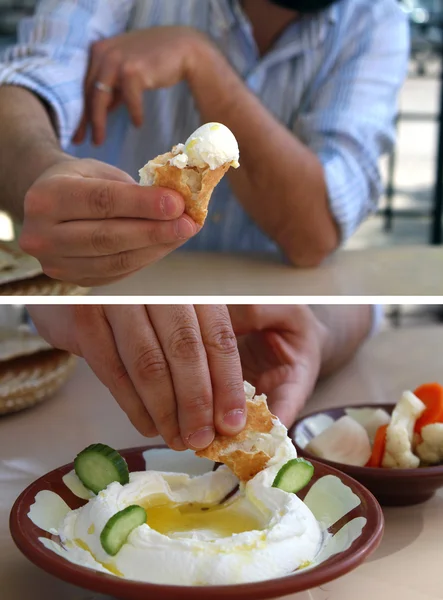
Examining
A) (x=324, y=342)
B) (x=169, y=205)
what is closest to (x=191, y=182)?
(x=169, y=205)

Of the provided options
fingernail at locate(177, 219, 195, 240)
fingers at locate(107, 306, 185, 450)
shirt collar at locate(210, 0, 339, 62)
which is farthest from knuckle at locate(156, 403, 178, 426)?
shirt collar at locate(210, 0, 339, 62)

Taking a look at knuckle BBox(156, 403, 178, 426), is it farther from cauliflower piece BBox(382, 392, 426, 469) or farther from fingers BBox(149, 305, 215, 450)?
cauliflower piece BBox(382, 392, 426, 469)

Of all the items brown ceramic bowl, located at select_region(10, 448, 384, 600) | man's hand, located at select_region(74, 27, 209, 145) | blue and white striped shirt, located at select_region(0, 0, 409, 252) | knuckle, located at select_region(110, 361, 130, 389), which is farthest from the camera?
blue and white striped shirt, located at select_region(0, 0, 409, 252)

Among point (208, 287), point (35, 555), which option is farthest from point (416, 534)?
point (208, 287)

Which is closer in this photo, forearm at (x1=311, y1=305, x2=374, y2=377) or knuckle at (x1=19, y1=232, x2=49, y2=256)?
knuckle at (x1=19, y1=232, x2=49, y2=256)

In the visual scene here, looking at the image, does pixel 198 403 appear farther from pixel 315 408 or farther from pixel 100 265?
pixel 315 408

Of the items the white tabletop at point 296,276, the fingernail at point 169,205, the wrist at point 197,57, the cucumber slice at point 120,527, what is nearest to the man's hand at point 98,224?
the fingernail at point 169,205

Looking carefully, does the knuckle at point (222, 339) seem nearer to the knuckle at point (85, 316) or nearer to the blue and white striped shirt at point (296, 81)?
the knuckle at point (85, 316)

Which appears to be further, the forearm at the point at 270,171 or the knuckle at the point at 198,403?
the forearm at the point at 270,171
